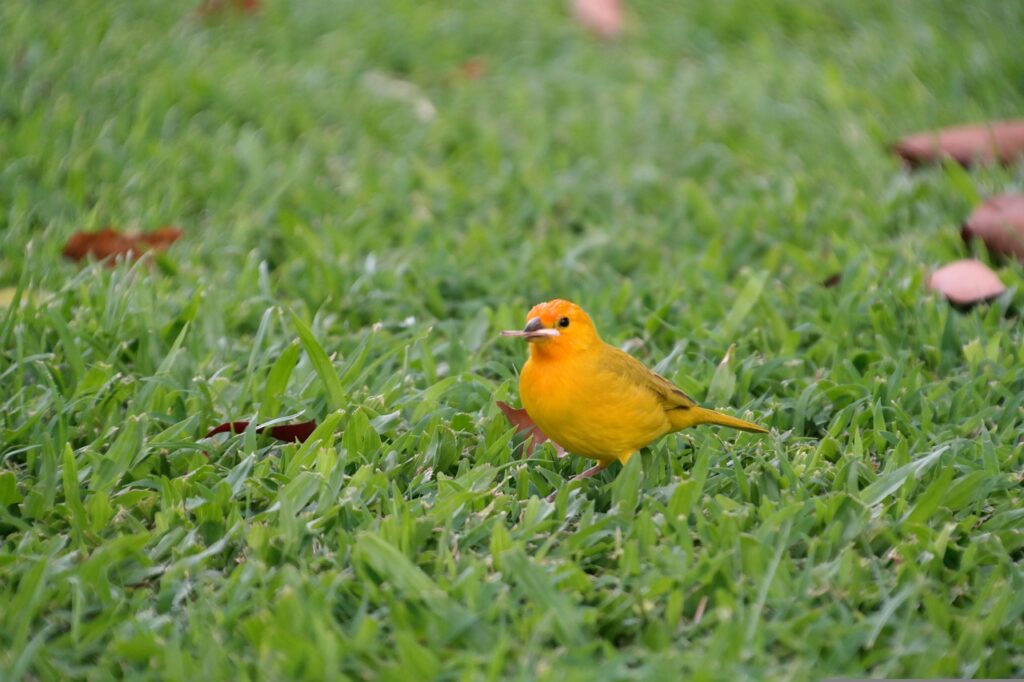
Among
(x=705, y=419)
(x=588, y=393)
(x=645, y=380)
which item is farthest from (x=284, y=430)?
(x=705, y=419)

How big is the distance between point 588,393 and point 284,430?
0.87 m

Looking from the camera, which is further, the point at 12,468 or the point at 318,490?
the point at 12,468

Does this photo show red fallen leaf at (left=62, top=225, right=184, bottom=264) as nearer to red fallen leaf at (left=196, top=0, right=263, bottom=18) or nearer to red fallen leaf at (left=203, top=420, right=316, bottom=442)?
red fallen leaf at (left=203, top=420, right=316, bottom=442)

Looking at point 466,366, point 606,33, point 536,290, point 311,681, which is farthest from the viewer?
point 606,33

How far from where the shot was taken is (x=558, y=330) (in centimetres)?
290

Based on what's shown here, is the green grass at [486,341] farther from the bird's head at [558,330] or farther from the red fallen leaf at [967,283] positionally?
the bird's head at [558,330]

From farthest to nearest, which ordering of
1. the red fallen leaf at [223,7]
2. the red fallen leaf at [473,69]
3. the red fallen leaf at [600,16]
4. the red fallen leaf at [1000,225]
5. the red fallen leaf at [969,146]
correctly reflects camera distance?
the red fallen leaf at [600,16] → the red fallen leaf at [223,7] → the red fallen leaf at [473,69] → the red fallen leaf at [969,146] → the red fallen leaf at [1000,225]

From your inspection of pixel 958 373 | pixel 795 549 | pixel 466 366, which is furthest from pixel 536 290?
pixel 795 549

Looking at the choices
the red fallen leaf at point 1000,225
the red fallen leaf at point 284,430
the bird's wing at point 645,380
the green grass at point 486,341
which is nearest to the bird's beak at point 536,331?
the bird's wing at point 645,380

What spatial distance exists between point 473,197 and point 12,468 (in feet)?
7.46

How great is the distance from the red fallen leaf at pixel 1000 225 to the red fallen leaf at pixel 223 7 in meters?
3.81

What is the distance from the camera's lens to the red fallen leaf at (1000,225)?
160 inches

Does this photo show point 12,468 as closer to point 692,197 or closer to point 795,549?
point 795,549

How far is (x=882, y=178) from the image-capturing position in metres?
4.83
